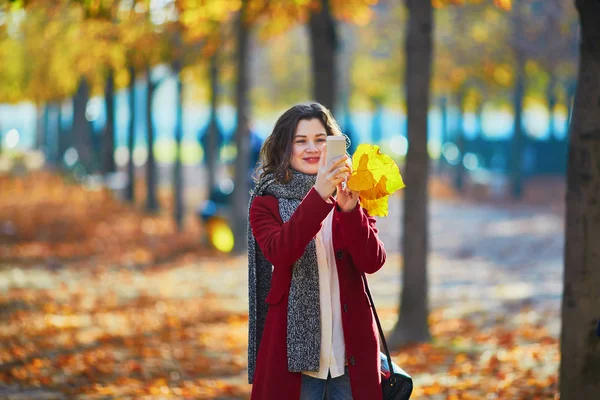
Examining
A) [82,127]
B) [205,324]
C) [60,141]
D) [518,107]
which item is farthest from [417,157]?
[60,141]

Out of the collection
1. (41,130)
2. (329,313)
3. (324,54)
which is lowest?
(329,313)

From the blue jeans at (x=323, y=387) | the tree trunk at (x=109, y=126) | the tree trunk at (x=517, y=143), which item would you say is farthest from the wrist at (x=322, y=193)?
the tree trunk at (x=517, y=143)

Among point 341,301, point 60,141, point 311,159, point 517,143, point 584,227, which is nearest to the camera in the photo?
point 341,301

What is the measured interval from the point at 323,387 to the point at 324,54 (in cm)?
788

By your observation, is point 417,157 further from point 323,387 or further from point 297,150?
point 323,387

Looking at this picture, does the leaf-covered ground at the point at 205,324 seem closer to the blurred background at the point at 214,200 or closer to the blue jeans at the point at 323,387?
the blurred background at the point at 214,200

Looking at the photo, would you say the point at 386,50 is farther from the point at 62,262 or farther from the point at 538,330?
the point at 538,330

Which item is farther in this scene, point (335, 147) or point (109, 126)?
point (109, 126)

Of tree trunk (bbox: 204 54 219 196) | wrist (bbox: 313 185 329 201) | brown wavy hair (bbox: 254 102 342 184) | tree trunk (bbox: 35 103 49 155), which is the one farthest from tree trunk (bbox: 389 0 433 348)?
tree trunk (bbox: 35 103 49 155)

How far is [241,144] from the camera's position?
56.1 ft

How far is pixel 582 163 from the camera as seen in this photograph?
5.57 meters

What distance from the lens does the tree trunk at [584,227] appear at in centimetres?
552

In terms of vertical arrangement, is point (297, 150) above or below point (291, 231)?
above

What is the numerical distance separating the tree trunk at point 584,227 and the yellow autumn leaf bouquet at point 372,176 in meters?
2.13
